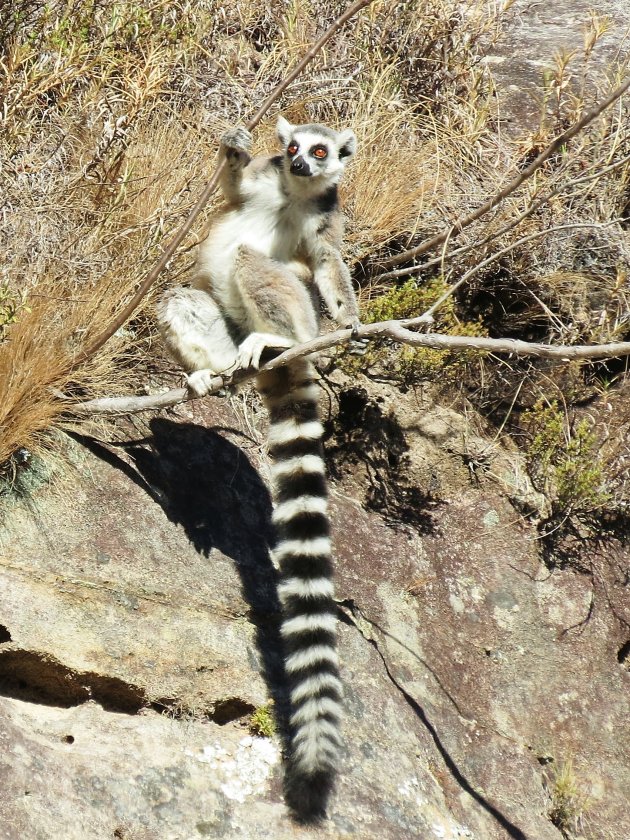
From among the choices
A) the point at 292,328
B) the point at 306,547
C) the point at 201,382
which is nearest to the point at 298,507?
the point at 306,547

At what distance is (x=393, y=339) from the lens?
4.00 metres

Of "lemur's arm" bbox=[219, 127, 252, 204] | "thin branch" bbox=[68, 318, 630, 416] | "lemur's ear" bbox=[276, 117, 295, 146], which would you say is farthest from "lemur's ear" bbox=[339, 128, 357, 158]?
"thin branch" bbox=[68, 318, 630, 416]

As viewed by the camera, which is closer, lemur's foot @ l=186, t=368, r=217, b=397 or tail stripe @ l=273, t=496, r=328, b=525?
tail stripe @ l=273, t=496, r=328, b=525

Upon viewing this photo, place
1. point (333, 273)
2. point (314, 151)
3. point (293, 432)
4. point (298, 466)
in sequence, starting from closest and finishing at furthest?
point (298, 466)
point (293, 432)
point (333, 273)
point (314, 151)

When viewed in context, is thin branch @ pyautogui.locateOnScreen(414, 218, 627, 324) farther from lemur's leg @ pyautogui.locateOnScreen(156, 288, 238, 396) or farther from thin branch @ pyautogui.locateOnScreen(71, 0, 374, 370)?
thin branch @ pyautogui.locateOnScreen(71, 0, 374, 370)

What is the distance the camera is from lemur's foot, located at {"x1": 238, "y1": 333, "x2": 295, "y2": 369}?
457cm

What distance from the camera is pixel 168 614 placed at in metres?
4.29

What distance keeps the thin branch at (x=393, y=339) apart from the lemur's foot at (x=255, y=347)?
6 cm

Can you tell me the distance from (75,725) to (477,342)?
8.15 ft

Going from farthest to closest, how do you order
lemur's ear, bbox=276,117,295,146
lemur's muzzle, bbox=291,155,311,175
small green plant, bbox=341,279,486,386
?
1. small green plant, bbox=341,279,486,386
2. lemur's ear, bbox=276,117,295,146
3. lemur's muzzle, bbox=291,155,311,175

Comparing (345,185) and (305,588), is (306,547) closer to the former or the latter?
(305,588)

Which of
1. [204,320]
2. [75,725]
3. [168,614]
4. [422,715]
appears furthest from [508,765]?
[204,320]

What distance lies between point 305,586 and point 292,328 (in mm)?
1453

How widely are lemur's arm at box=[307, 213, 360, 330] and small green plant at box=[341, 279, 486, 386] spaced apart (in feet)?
3.19
